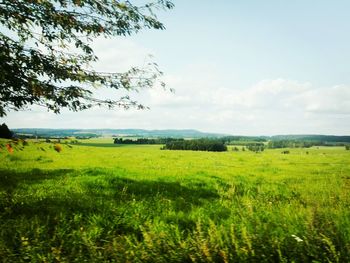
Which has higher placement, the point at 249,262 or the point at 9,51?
the point at 9,51

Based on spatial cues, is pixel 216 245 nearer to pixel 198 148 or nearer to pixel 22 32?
pixel 22 32

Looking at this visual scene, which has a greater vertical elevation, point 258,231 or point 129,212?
point 258,231

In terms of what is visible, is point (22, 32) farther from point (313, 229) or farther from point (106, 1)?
point (313, 229)

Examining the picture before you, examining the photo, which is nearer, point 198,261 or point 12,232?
point 198,261

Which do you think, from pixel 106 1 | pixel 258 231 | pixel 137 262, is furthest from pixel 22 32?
pixel 258 231

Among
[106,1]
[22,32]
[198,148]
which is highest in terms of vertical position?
[106,1]

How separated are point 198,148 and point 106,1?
91769 millimetres

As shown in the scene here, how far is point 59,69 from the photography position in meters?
7.86

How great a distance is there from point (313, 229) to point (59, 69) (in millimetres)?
6556

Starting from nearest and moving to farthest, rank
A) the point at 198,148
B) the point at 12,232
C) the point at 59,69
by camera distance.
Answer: the point at 12,232 < the point at 59,69 < the point at 198,148

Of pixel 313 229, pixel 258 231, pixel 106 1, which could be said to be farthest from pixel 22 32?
pixel 313 229

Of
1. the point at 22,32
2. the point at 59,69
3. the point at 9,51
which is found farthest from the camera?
the point at 22,32

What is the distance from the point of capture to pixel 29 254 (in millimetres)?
3934

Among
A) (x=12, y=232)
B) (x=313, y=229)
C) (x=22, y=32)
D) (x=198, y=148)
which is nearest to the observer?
(x=313, y=229)
